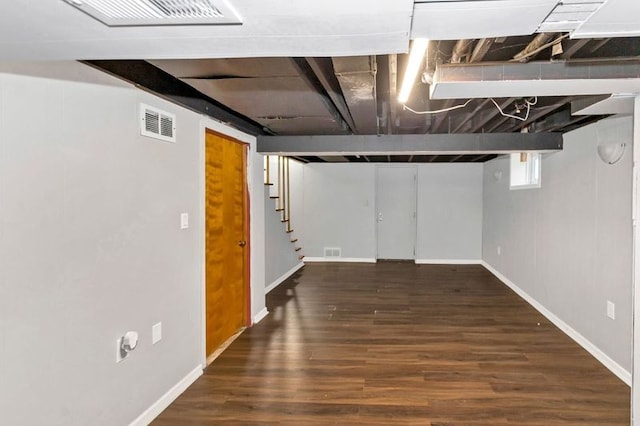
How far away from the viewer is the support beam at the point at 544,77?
1835 mm

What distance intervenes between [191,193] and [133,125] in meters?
0.80

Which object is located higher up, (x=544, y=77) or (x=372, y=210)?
(x=544, y=77)

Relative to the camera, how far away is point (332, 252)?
8414 millimetres

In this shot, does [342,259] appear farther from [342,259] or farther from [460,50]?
[460,50]

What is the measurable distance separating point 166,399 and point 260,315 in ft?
6.28

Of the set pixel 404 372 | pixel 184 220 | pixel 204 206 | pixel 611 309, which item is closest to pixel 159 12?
pixel 184 220

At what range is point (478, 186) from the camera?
8.10m

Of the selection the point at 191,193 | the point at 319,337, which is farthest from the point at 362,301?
the point at 191,193

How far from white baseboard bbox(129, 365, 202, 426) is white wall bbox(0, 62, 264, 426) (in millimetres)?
47

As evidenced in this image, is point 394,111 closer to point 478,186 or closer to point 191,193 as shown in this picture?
point 191,193

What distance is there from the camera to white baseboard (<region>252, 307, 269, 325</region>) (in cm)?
444

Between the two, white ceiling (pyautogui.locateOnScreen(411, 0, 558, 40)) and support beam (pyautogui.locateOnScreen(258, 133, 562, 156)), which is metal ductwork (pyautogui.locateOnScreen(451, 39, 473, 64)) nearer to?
white ceiling (pyautogui.locateOnScreen(411, 0, 558, 40))

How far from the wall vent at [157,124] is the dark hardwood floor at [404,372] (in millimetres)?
1843

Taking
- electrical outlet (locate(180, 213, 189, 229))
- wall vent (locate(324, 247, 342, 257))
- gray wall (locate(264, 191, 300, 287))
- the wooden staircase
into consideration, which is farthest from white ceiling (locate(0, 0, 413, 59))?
wall vent (locate(324, 247, 342, 257))
